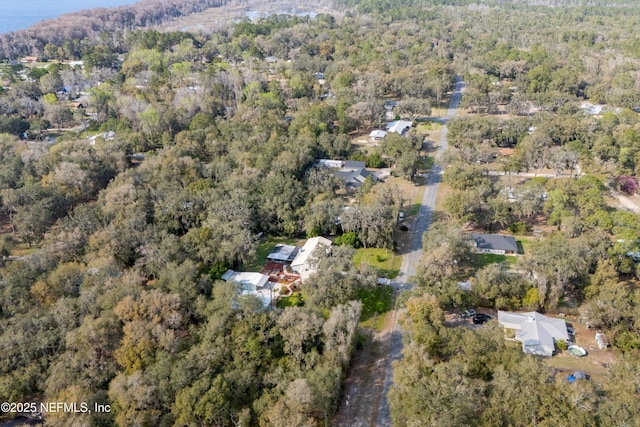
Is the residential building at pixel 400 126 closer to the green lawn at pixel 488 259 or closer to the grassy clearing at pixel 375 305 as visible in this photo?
the green lawn at pixel 488 259

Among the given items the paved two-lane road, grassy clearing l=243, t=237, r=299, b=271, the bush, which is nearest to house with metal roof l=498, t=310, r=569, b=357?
the paved two-lane road

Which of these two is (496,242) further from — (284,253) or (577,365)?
(284,253)

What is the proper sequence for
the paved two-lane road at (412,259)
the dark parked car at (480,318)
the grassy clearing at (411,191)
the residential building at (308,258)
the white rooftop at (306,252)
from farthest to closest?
the grassy clearing at (411,191) < the white rooftop at (306,252) < the residential building at (308,258) < the dark parked car at (480,318) < the paved two-lane road at (412,259)

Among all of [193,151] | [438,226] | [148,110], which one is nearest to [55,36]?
[148,110]

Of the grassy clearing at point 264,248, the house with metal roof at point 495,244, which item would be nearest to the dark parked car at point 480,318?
the house with metal roof at point 495,244

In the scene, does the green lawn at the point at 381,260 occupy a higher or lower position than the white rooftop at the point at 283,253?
lower

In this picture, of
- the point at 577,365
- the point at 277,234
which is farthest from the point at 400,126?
the point at 577,365

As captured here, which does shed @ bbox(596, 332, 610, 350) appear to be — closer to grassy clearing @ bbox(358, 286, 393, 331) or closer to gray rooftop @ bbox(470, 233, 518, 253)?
gray rooftop @ bbox(470, 233, 518, 253)
